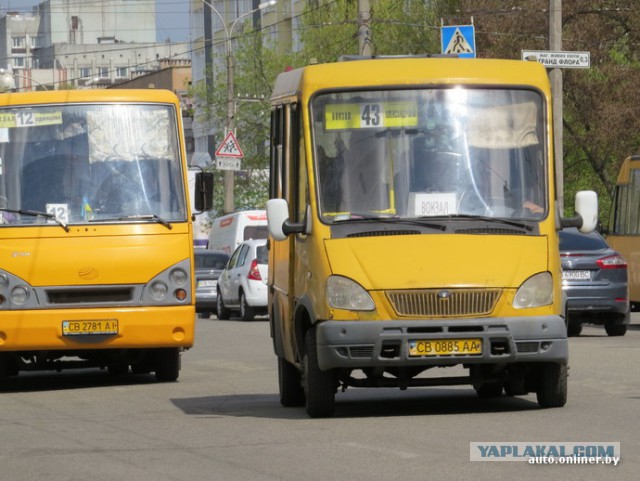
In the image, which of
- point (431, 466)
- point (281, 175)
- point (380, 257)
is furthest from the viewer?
point (281, 175)

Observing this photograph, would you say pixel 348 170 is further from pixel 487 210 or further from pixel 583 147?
pixel 583 147

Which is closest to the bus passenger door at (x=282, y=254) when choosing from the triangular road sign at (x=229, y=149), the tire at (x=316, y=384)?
the tire at (x=316, y=384)

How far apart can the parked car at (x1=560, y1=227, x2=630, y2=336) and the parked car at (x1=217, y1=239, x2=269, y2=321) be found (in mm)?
10022

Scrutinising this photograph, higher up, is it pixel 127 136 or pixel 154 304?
pixel 127 136

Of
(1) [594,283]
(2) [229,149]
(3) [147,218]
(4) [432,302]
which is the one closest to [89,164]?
(3) [147,218]

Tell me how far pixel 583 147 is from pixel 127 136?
29742 millimetres

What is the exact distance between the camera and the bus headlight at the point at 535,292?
1270cm

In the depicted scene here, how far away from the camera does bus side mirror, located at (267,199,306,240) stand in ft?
43.3

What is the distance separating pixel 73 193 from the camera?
17.3 meters

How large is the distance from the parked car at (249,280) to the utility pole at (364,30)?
4.12 m

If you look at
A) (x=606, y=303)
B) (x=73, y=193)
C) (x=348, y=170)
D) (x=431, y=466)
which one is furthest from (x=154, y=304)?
(x=606, y=303)

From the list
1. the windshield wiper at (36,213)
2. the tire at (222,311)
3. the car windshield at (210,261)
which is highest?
the windshield wiper at (36,213)

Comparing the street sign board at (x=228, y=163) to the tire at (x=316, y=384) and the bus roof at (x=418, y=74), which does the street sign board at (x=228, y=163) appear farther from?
the tire at (x=316, y=384)

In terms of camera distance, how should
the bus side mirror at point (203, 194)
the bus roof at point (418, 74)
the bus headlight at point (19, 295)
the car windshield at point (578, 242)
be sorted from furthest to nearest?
the car windshield at point (578, 242)
the bus side mirror at point (203, 194)
the bus headlight at point (19, 295)
the bus roof at point (418, 74)
